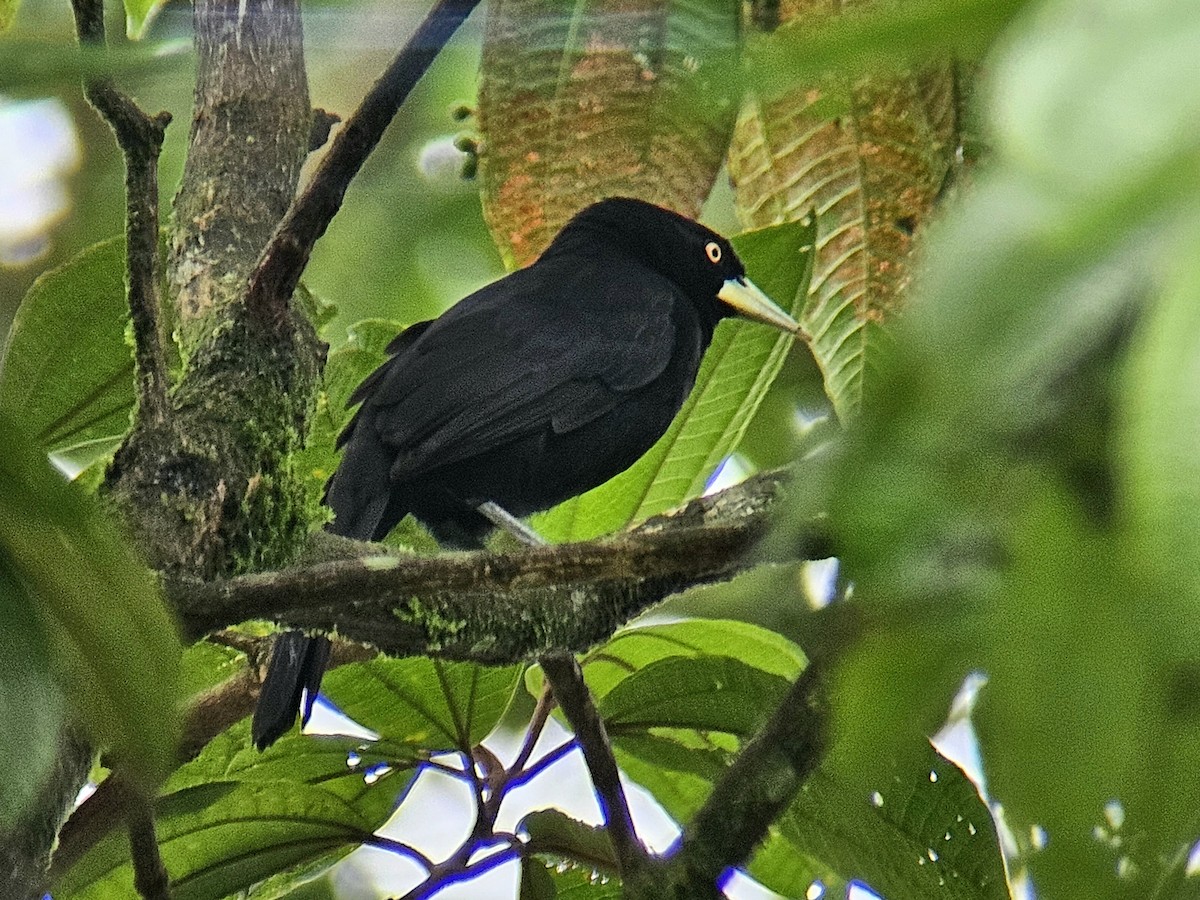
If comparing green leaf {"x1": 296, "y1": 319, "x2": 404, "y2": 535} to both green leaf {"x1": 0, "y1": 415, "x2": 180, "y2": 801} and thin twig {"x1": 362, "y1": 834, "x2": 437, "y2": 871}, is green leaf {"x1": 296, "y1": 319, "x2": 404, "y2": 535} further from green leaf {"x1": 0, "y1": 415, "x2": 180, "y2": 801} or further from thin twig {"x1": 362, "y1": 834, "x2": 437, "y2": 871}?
green leaf {"x1": 0, "y1": 415, "x2": 180, "y2": 801}

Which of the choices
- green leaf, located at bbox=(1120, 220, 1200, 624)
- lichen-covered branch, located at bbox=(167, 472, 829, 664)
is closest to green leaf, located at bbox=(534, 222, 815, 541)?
lichen-covered branch, located at bbox=(167, 472, 829, 664)

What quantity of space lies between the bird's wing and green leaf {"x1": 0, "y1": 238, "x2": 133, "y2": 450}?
952 millimetres

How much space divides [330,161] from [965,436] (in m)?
1.20

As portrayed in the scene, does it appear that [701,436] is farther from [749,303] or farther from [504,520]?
[749,303]

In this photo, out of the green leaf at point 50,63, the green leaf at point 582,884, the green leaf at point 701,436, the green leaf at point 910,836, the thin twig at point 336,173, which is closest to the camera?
the green leaf at point 50,63

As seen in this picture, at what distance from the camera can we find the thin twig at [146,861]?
4.94ft

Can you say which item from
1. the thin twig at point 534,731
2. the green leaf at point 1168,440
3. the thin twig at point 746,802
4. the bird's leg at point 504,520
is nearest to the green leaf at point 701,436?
the thin twig at point 534,731

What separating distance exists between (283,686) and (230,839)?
0.75 ft

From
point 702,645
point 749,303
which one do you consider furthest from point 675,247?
point 702,645

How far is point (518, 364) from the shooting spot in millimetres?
3447

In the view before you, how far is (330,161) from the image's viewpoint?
4.84ft

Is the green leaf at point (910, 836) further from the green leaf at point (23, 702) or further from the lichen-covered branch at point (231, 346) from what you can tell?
the green leaf at point (23, 702)

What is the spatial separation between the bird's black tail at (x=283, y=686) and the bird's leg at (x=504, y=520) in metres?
1.09

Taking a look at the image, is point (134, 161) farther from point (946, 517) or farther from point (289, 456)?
point (946, 517)
